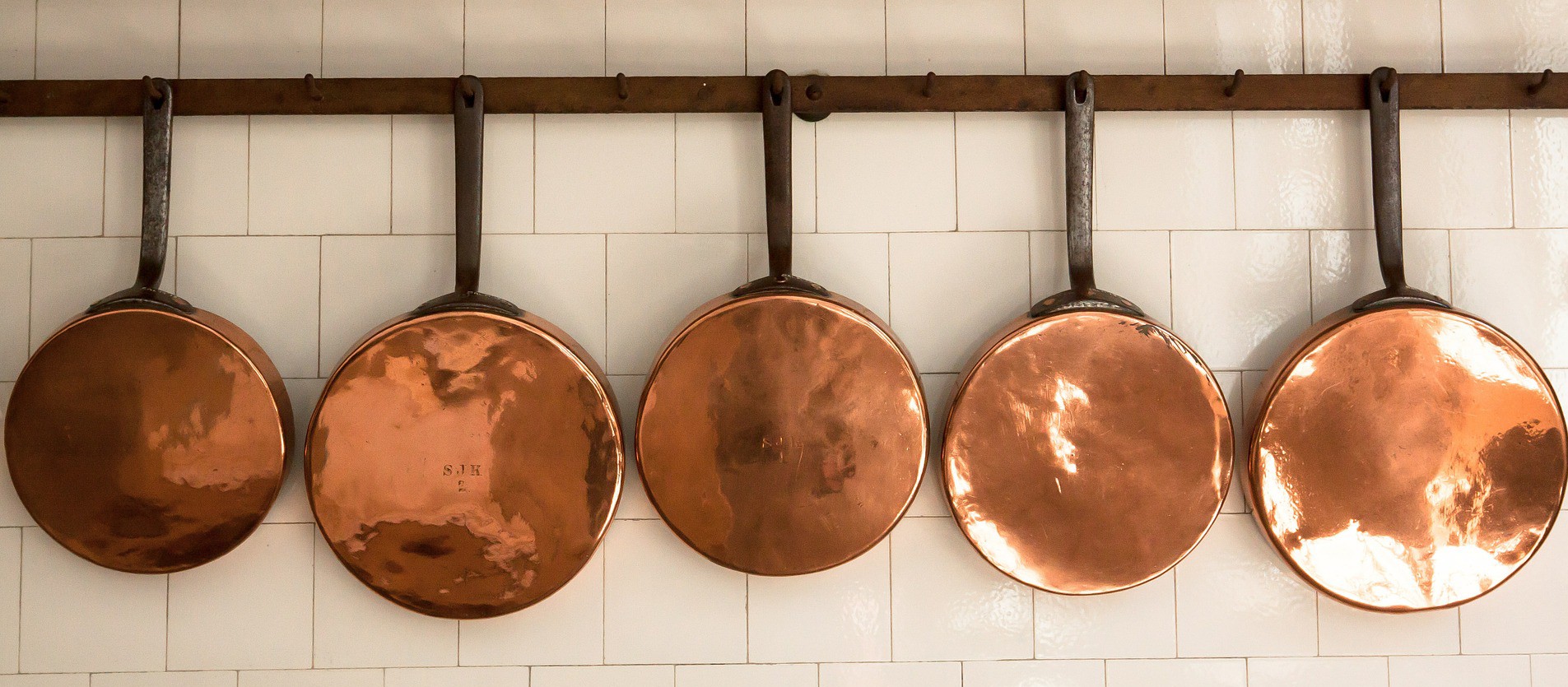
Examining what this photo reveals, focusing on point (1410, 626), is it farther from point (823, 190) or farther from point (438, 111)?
point (438, 111)

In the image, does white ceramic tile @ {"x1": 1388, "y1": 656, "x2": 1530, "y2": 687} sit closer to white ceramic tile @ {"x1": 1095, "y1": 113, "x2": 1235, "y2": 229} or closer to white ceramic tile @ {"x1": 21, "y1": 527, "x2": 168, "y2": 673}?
white ceramic tile @ {"x1": 1095, "y1": 113, "x2": 1235, "y2": 229}

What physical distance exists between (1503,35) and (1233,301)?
0.40 metres

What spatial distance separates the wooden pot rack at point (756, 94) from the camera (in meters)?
0.89

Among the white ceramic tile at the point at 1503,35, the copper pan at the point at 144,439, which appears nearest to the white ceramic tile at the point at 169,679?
the copper pan at the point at 144,439

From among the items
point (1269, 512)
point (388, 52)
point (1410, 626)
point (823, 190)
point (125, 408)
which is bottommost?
point (1410, 626)

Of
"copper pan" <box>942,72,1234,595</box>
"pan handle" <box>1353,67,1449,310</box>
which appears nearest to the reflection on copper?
"copper pan" <box>942,72,1234,595</box>

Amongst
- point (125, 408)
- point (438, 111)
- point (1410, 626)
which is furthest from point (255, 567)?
point (1410, 626)

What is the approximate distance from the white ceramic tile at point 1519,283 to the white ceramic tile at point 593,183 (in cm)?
83

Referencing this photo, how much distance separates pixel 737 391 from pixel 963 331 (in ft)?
0.81

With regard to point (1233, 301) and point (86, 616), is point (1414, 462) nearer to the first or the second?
point (1233, 301)

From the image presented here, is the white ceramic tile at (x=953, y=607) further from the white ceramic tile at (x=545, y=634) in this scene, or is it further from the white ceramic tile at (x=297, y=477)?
the white ceramic tile at (x=297, y=477)

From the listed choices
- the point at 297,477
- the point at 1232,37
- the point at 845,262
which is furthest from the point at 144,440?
the point at 1232,37

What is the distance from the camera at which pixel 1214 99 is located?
2.97 ft

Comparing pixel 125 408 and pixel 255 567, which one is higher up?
pixel 125 408
